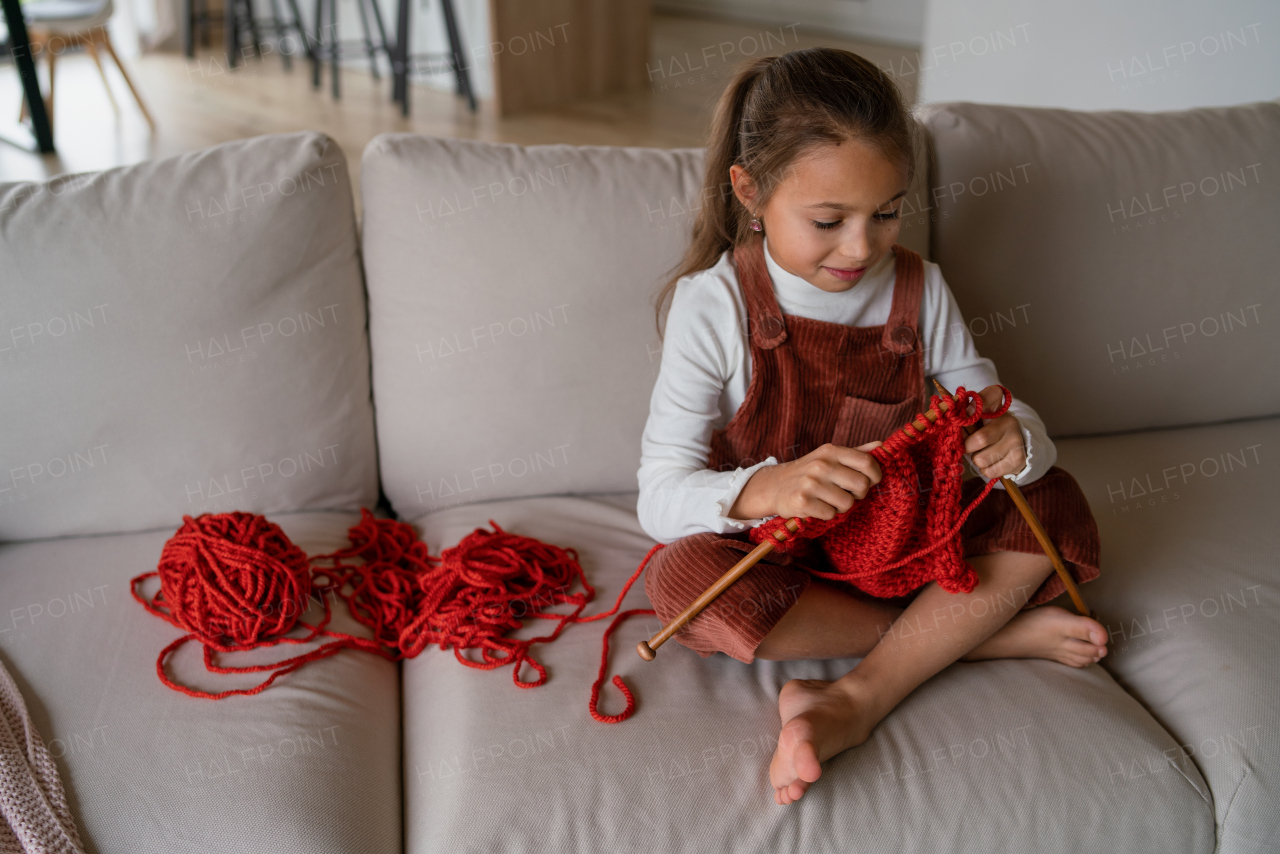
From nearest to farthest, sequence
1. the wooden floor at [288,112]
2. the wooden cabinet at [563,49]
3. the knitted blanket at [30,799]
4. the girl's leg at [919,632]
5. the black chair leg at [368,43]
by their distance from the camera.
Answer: the knitted blanket at [30,799] → the girl's leg at [919,632] → the wooden floor at [288,112] → the wooden cabinet at [563,49] → the black chair leg at [368,43]

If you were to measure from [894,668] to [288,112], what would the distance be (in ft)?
13.2

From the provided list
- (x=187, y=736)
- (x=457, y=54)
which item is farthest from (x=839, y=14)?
(x=187, y=736)

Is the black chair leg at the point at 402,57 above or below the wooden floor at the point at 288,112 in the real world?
above

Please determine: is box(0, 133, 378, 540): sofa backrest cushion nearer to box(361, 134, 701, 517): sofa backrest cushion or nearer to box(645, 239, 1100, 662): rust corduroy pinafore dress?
box(361, 134, 701, 517): sofa backrest cushion

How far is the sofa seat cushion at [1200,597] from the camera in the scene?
0.94 metres

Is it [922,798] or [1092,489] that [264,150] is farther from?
[1092,489]

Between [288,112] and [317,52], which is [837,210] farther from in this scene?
[317,52]

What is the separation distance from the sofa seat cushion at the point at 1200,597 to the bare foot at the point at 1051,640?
89 mm

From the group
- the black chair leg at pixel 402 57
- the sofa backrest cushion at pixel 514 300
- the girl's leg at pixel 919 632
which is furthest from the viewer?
the black chair leg at pixel 402 57

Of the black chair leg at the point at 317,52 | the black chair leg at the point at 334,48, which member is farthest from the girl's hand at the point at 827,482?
the black chair leg at the point at 317,52

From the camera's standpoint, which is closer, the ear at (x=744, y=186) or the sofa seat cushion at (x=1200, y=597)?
the sofa seat cushion at (x=1200, y=597)

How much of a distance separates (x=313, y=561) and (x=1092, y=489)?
3.42 feet

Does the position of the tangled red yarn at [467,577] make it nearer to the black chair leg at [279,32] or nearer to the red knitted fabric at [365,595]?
the red knitted fabric at [365,595]

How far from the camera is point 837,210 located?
0.98 meters
